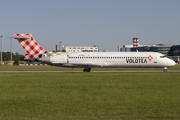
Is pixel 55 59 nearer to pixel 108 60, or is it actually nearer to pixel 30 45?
pixel 30 45

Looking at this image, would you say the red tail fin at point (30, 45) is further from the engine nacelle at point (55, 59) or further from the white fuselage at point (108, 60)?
the white fuselage at point (108, 60)

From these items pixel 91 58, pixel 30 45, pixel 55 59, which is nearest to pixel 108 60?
pixel 91 58

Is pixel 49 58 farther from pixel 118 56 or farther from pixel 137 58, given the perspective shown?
pixel 137 58

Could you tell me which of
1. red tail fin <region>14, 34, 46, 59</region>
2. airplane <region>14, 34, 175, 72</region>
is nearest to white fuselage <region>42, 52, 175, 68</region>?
airplane <region>14, 34, 175, 72</region>

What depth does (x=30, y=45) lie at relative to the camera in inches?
1827

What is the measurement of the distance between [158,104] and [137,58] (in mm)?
32777

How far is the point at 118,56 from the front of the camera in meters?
46.0

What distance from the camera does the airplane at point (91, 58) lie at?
150 feet

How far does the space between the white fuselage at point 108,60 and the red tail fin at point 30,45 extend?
1.86 metres

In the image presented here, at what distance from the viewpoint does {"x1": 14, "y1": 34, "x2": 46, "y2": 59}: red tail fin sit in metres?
46.2

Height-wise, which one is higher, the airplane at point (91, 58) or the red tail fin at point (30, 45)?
the red tail fin at point (30, 45)

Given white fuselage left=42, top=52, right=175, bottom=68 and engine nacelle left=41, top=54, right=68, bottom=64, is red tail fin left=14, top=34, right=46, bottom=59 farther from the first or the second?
white fuselage left=42, top=52, right=175, bottom=68

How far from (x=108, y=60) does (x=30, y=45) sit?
44.3 ft

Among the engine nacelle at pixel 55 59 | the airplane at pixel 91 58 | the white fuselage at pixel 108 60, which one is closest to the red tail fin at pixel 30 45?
the airplane at pixel 91 58
